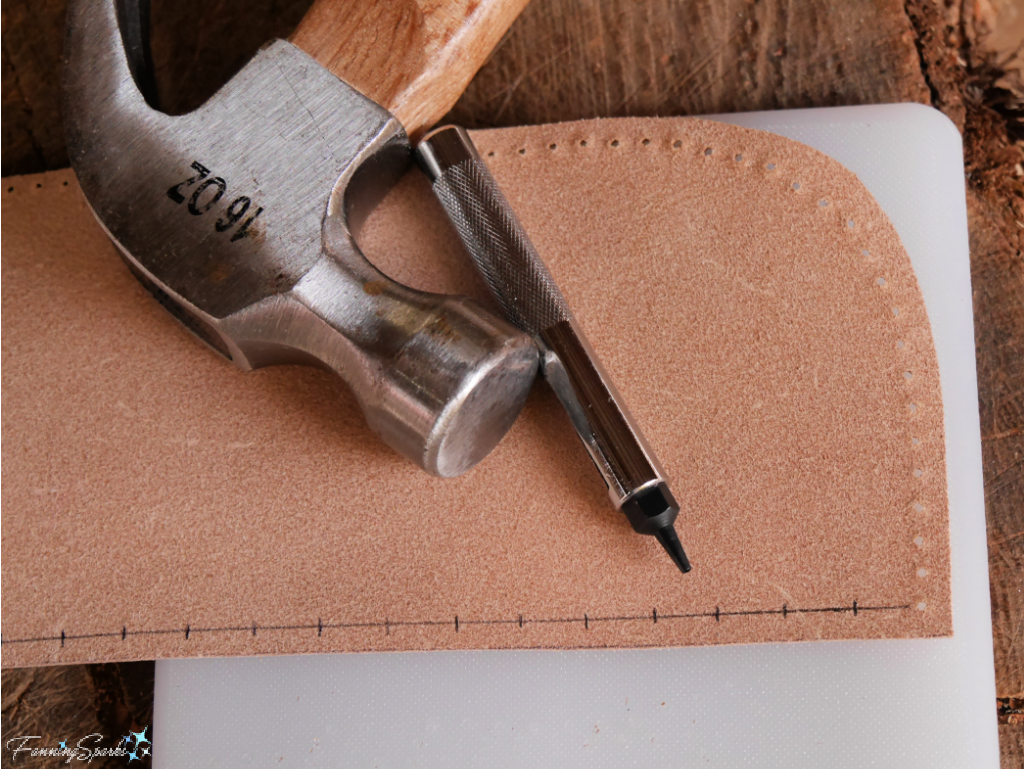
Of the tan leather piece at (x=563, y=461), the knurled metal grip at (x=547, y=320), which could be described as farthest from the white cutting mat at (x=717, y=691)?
the knurled metal grip at (x=547, y=320)

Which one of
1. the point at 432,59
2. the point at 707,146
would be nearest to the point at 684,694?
the point at 707,146

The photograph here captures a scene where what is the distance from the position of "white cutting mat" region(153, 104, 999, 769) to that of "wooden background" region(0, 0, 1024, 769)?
0.20 feet

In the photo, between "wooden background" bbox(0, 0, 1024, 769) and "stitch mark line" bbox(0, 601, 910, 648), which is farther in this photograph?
Answer: "wooden background" bbox(0, 0, 1024, 769)

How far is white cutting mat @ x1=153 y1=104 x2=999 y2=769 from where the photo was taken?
2.69ft

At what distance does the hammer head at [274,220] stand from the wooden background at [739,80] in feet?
0.74

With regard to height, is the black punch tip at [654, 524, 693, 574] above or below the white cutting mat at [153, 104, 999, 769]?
above

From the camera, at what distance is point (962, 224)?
904mm

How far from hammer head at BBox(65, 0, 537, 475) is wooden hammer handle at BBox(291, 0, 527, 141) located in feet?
0.07

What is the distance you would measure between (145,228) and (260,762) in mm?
603

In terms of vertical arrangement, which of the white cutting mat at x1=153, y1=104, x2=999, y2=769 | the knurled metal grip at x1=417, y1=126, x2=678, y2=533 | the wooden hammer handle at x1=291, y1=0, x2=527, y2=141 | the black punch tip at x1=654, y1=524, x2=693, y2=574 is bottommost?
the white cutting mat at x1=153, y1=104, x2=999, y2=769

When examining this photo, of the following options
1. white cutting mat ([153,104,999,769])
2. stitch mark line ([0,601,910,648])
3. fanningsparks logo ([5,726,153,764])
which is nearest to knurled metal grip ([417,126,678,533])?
stitch mark line ([0,601,910,648])

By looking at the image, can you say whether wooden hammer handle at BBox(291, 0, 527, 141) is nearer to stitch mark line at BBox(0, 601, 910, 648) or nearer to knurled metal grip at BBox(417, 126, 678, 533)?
knurled metal grip at BBox(417, 126, 678, 533)

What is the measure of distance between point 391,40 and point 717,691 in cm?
78

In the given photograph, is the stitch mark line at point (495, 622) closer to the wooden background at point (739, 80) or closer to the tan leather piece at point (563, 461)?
the tan leather piece at point (563, 461)
